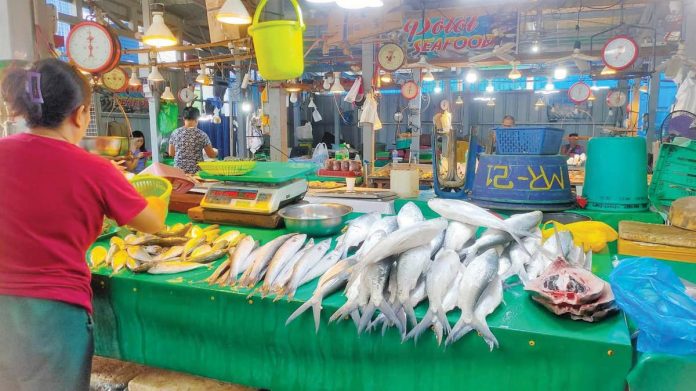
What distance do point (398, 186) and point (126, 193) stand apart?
271 cm

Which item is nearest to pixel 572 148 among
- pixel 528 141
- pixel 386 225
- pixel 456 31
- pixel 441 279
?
pixel 456 31

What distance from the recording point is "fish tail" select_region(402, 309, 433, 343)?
4.89 ft


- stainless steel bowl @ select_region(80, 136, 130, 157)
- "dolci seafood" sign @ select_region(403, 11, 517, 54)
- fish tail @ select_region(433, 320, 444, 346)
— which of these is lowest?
fish tail @ select_region(433, 320, 444, 346)

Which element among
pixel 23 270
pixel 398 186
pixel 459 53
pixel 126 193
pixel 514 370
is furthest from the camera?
pixel 459 53

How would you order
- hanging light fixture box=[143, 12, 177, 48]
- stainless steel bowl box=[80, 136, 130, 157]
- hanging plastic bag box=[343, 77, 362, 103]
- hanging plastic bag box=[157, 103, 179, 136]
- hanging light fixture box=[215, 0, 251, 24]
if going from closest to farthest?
stainless steel bowl box=[80, 136, 130, 157]
hanging light fixture box=[215, 0, 251, 24]
hanging light fixture box=[143, 12, 177, 48]
hanging plastic bag box=[343, 77, 362, 103]
hanging plastic bag box=[157, 103, 179, 136]

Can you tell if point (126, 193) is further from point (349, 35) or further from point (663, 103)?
point (663, 103)

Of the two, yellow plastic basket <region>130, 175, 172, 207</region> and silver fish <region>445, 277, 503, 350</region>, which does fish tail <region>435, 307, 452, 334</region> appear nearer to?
silver fish <region>445, 277, 503, 350</region>

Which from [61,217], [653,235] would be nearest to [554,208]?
[653,235]

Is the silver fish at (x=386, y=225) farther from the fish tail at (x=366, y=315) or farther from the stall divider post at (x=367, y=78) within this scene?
the stall divider post at (x=367, y=78)

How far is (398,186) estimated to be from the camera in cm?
408

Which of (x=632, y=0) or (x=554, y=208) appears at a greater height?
(x=632, y=0)

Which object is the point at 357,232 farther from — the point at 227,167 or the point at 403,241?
the point at 227,167

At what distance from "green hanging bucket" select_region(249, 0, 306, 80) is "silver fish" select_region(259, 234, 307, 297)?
103 cm

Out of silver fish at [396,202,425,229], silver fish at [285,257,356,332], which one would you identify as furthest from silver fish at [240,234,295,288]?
silver fish at [396,202,425,229]
